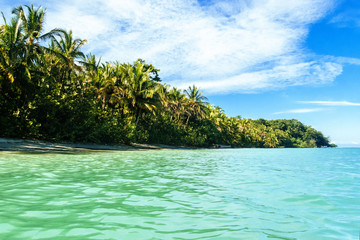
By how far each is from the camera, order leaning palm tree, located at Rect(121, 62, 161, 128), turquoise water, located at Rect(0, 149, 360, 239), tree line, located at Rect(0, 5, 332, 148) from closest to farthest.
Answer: turquoise water, located at Rect(0, 149, 360, 239) → tree line, located at Rect(0, 5, 332, 148) → leaning palm tree, located at Rect(121, 62, 161, 128)

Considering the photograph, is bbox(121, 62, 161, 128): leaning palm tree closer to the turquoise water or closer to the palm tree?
the palm tree

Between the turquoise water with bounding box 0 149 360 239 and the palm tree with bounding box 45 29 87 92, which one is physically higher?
the palm tree with bounding box 45 29 87 92

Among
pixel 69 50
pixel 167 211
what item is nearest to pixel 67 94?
pixel 69 50

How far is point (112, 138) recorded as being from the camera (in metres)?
24.6

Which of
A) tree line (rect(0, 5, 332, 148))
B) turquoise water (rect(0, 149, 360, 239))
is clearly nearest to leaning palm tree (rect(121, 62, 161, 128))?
tree line (rect(0, 5, 332, 148))

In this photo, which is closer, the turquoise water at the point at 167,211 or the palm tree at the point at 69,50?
the turquoise water at the point at 167,211

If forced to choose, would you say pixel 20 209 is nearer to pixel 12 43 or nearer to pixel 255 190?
pixel 255 190

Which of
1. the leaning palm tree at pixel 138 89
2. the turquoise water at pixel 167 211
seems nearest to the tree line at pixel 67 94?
the leaning palm tree at pixel 138 89

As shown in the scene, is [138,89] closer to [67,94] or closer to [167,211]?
[67,94]

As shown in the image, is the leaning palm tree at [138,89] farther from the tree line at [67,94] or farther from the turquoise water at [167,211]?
the turquoise water at [167,211]

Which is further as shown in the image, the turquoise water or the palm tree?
the palm tree

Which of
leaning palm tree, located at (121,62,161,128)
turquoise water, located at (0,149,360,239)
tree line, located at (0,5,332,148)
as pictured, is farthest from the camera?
leaning palm tree, located at (121,62,161,128)

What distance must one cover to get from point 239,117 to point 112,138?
58.7 meters

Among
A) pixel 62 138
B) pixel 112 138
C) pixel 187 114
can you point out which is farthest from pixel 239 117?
pixel 62 138
